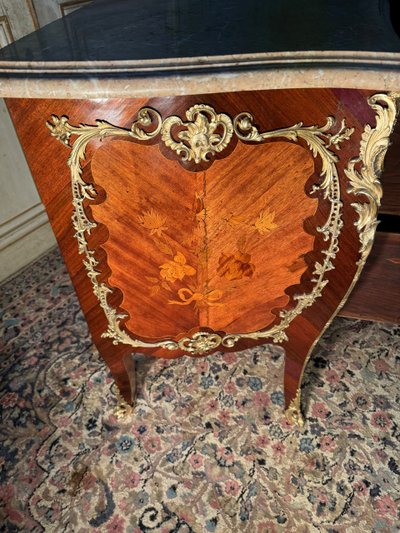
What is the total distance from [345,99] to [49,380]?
99 cm

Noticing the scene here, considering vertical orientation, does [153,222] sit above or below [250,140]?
below

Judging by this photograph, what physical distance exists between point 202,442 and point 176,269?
496 millimetres

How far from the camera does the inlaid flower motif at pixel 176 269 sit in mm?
680

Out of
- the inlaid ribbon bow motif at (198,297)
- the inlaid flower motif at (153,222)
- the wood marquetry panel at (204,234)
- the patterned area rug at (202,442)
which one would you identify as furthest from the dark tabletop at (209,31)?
the patterned area rug at (202,442)

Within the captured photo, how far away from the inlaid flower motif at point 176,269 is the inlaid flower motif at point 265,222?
0.43ft

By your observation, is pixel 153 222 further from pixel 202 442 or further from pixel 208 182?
pixel 202 442

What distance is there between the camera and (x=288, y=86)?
1.48 feet

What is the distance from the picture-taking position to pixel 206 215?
614mm

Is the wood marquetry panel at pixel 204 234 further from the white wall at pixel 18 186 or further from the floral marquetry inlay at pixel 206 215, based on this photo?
the white wall at pixel 18 186

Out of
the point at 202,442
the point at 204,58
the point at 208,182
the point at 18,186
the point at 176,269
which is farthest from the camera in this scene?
the point at 18,186

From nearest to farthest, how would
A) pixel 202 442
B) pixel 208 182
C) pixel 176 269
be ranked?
pixel 208 182, pixel 176 269, pixel 202 442

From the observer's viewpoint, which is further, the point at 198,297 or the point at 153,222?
the point at 198,297

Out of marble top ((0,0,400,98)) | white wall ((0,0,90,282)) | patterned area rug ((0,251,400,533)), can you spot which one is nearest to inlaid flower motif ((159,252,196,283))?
marble top ((0,0,400,98))

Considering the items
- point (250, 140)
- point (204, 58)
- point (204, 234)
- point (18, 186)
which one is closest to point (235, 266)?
point (204, 234)
